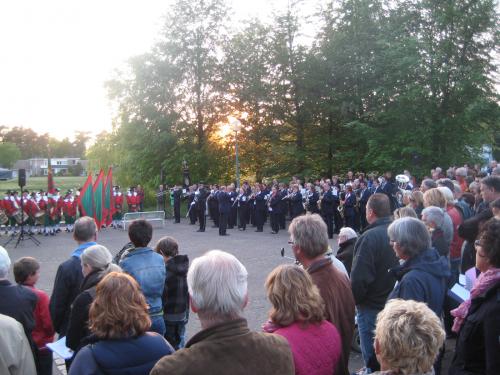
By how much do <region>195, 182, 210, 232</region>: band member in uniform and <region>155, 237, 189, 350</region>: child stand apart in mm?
15534

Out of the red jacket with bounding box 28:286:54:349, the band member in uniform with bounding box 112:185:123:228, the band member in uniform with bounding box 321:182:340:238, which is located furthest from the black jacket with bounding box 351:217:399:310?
the band member in uniform with bounding box 112:185:123:228

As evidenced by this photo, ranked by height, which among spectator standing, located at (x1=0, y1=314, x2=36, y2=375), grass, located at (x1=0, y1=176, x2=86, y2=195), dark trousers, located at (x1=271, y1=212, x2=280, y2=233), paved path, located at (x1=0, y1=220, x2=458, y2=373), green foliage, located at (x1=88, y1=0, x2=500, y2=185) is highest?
green foliage, located at (x1=88, y1=0, x2=500, y2=185)

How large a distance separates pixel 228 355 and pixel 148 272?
2650 millimetres

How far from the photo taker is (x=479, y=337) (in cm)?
286

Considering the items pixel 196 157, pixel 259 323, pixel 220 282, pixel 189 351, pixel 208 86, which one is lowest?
pixel 259 323

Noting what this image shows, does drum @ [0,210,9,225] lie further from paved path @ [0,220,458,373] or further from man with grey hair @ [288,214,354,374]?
man with grey hair @ [288,214,354,374]

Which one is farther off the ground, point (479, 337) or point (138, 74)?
point (138, 74)

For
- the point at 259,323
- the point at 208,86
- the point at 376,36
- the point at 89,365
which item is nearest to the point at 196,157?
the point at 208,86

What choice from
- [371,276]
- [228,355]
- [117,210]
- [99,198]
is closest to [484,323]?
[228,355]

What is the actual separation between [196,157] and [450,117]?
15312 mm

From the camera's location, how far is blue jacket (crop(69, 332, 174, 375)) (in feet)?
8.68

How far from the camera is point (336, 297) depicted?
358cm

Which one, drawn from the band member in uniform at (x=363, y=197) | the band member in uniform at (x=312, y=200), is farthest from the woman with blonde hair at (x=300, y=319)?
the band member in uniform at (x=312, y=200)

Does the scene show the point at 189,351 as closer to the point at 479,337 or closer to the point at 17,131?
the point at 479,337
